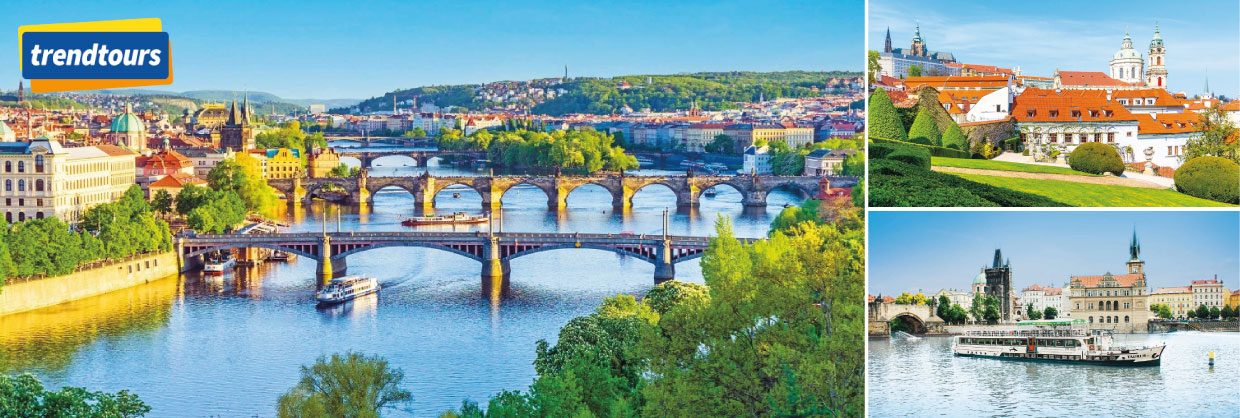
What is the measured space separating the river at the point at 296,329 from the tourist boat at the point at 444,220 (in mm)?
3304

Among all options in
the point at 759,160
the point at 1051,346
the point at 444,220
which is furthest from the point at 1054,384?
the point at 759,160

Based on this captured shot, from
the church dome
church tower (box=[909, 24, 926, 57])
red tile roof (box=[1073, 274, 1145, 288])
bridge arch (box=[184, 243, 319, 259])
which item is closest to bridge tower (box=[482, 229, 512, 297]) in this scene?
bridge arch (box=[184, 243, 319, 259])

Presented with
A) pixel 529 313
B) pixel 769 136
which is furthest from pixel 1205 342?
pixel 769 136

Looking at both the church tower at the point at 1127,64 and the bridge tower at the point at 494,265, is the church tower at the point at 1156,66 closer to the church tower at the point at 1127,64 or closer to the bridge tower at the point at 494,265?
the church tower at the point at 1127,64

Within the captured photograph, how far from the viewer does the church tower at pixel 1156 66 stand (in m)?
3.93

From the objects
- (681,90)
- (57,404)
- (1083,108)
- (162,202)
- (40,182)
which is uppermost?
(681,90)

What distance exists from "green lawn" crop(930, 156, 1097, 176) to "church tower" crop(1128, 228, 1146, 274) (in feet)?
1.92

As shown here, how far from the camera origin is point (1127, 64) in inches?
162

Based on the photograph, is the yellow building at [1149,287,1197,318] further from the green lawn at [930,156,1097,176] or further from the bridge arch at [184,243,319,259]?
the bridge arch at [184,243,319,259]

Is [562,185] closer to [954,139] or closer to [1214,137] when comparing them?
[954,139]

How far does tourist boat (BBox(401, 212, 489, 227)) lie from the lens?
2345 centimetres

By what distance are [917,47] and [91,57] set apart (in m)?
9.80

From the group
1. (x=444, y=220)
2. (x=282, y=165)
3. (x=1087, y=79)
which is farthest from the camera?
(x=282, y=165)

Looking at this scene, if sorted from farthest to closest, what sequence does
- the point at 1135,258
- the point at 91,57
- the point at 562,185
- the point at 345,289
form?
1. the point at 562,185
2. the point at 345,289
3. the point at 91,57
4. the point at 1135,258
